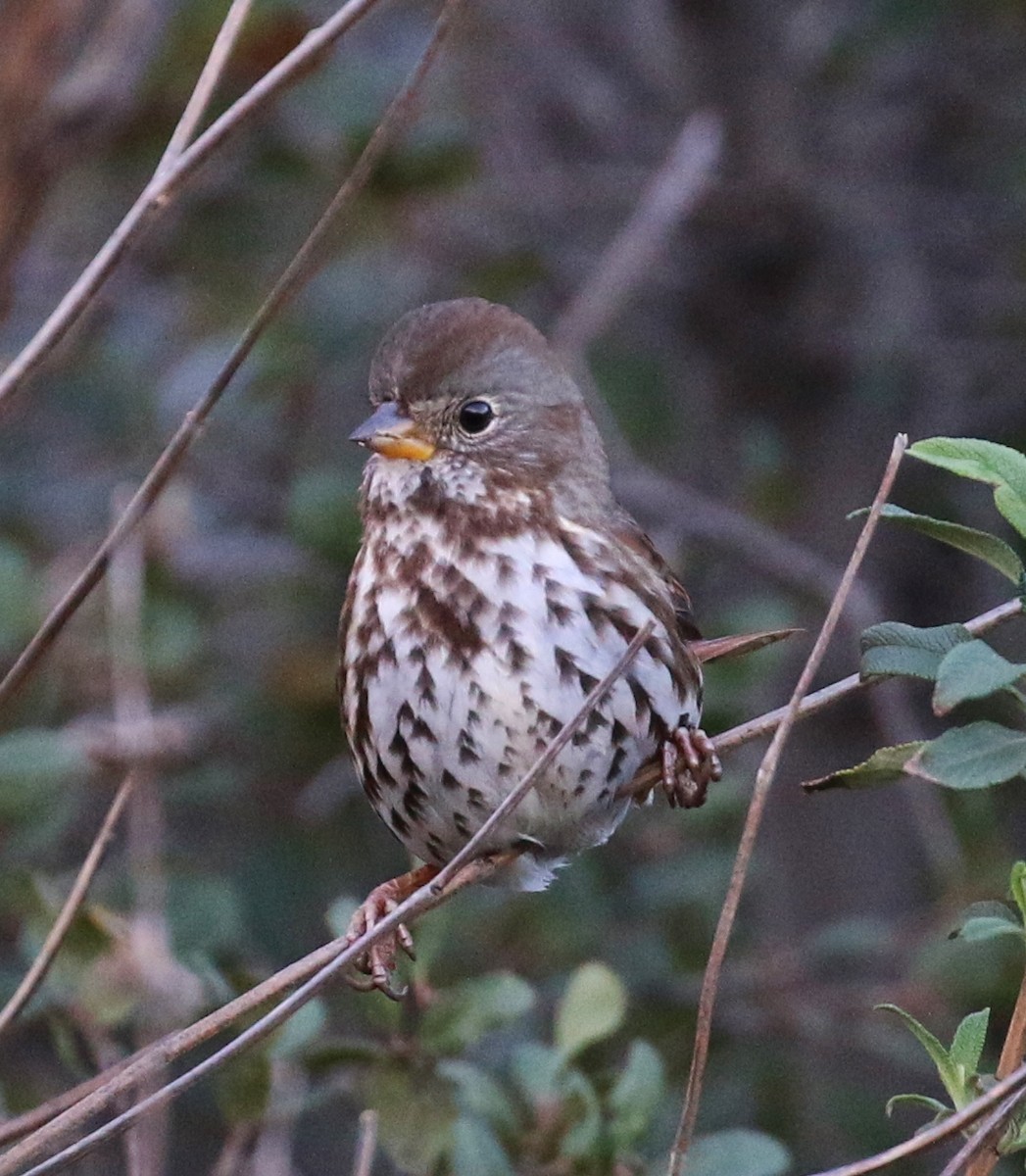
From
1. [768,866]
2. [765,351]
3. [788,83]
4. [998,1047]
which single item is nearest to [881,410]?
[765,351]

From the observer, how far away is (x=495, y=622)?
10.4 feet

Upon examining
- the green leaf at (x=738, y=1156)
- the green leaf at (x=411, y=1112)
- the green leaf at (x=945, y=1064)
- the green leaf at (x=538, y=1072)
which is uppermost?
the green leaf at (x=945, y=1064)

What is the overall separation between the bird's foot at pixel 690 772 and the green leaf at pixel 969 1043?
3.01 ft

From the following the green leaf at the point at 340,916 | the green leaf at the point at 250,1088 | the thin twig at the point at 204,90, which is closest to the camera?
the thin twig at the point at 204,90

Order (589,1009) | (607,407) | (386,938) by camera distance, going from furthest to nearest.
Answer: (607,407)
(589,1009)
(386,938)

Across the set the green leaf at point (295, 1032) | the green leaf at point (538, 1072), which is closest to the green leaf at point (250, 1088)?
the green leaf at point (295, 1032)

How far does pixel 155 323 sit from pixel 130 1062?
3470 millimetres

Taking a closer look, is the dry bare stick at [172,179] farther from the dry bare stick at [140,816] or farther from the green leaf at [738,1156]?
the green leaf at [738,1156]

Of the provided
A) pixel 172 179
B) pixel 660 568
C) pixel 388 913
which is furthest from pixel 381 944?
pixel 172 179

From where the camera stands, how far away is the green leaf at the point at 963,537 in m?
2.21

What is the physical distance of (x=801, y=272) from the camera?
19.0 feet

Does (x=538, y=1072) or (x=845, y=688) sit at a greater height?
(x=845, y=688)

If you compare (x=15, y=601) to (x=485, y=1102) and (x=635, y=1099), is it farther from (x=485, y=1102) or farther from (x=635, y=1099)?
(x=635, y=1099)

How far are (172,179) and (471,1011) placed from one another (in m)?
1.47
